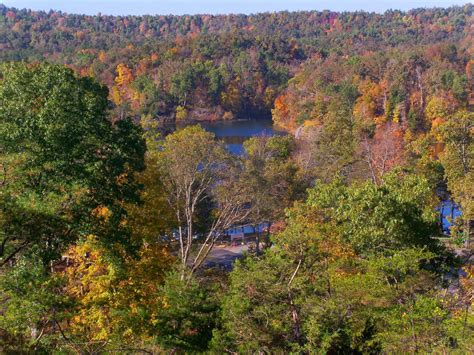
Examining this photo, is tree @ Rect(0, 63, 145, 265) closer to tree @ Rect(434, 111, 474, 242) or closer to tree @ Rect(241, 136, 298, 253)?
tree @ Rect(241, 136, 298, 253)

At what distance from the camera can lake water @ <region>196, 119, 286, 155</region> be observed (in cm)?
5562

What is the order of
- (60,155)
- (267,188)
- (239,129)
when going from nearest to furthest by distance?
(60,155)
(267,188)
(239,129)

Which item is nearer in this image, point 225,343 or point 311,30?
point 225,343

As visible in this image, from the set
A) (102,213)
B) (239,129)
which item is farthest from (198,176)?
(239,129)

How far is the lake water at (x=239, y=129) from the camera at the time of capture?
55.6 m

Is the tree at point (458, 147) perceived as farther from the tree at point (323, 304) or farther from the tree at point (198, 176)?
the tree at point (323, 304)

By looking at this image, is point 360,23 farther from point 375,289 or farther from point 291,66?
point 375,289

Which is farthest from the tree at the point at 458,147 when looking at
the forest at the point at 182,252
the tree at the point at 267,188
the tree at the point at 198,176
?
the tree at the point at 198,176

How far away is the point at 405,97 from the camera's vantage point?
157ft

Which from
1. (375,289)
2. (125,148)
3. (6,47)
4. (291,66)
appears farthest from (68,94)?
(6,47)

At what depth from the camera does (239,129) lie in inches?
2542

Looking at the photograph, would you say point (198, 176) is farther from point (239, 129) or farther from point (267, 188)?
point (239, 129)

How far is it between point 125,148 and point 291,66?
2858 inches

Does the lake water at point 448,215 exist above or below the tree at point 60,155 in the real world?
below
